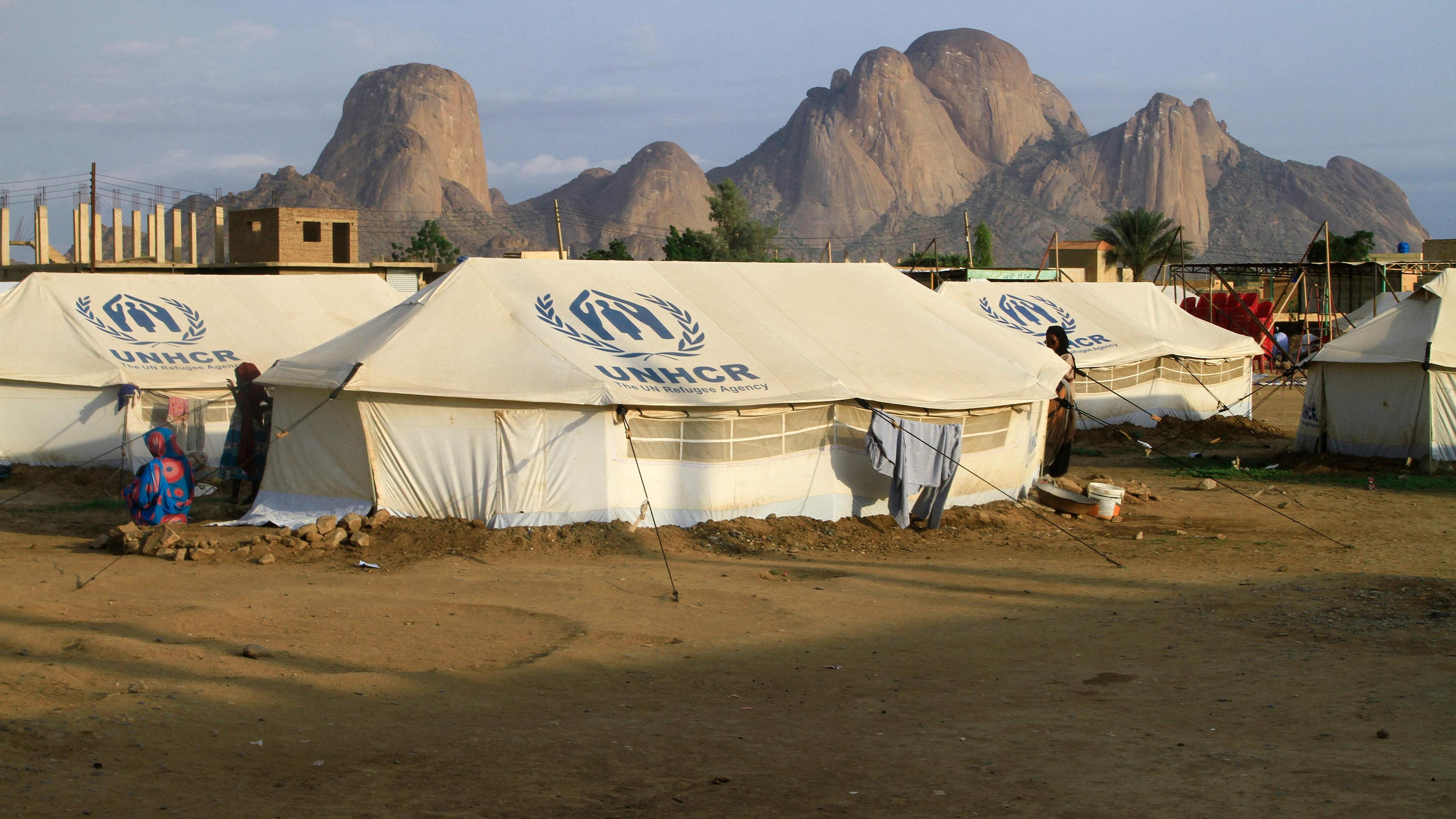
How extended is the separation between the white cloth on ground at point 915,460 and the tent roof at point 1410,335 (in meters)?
8.21

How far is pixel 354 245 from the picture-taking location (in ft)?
134

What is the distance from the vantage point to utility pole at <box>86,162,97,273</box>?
2495cm

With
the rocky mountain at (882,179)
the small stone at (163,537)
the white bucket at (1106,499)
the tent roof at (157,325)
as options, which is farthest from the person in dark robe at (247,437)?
the rocky mountain at (882,179)

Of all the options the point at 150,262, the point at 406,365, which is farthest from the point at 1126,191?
the point at 406,365

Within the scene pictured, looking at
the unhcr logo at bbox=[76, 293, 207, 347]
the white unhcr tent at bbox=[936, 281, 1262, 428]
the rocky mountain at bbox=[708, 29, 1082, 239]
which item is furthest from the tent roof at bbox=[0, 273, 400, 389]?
the rocky mountain at bbox=[708, 29, 1082, 239]

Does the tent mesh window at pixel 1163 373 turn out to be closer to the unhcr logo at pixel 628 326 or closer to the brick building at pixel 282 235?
the unhcr logo at pixel 628 326

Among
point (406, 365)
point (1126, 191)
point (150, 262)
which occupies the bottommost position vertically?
point (406, 365)

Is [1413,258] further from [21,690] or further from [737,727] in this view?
[21,690]

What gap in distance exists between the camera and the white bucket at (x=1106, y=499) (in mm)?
Answer: 12289

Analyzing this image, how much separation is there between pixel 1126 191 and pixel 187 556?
431ft

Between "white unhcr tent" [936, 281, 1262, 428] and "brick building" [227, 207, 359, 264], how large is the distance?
23.4m

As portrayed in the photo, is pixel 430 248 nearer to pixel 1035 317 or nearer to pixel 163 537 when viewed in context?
pixel 1035 317

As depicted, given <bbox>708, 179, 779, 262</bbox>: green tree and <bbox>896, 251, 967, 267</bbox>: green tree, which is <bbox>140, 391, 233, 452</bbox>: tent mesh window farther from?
<bbox>708, 179, 779, 262</bbox>: green tree

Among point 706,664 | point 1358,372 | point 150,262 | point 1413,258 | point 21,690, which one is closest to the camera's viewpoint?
point 21,690
